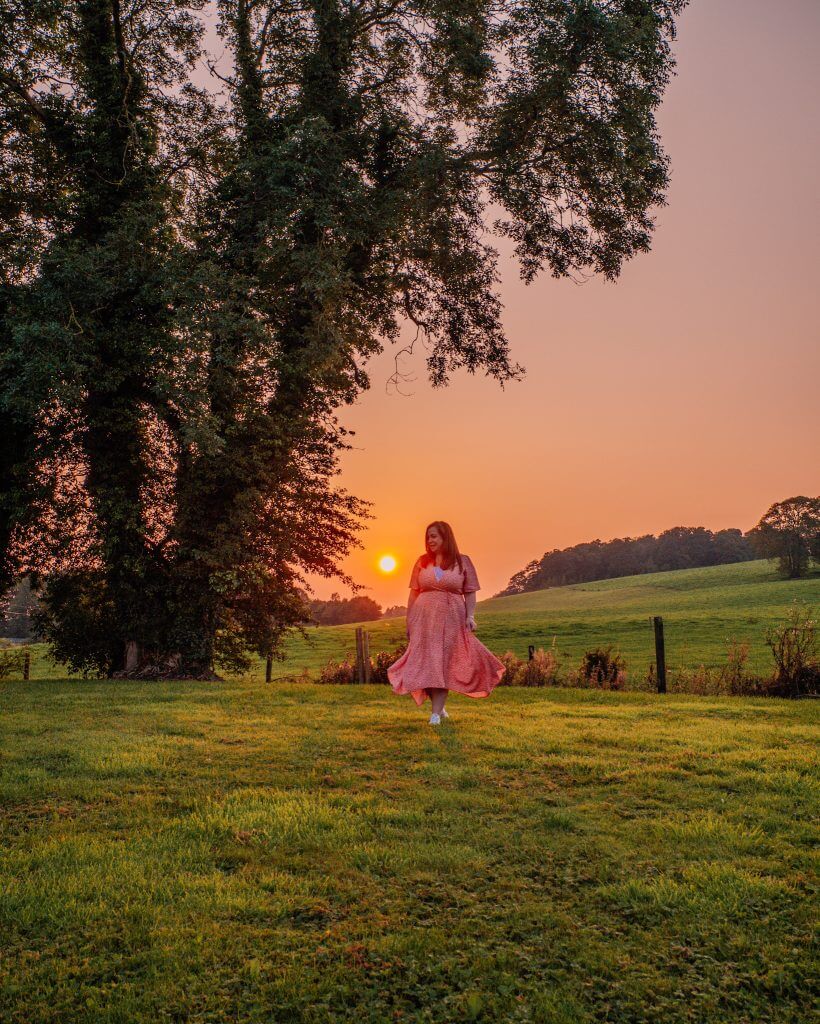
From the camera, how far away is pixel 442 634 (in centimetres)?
1043

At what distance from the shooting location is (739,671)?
16062 mm

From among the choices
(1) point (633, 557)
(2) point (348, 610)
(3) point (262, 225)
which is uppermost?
(3) point (262, 225)

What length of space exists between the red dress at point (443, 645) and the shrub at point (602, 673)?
7.58m

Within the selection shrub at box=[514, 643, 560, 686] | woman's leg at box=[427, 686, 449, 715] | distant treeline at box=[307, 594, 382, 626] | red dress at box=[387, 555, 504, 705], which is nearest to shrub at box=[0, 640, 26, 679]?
shrub at box=[514, 643, 560, 686]

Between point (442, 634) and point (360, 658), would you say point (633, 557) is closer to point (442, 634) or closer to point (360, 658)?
point (360, 658)

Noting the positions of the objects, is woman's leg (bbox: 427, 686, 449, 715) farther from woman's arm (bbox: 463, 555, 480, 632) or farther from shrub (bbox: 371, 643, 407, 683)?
shrub (bbox: 371, 643, 407, 683)

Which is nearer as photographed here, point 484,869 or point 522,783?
point 484,869

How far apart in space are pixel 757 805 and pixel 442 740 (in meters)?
3.86

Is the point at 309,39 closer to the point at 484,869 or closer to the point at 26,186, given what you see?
Result: the point at 26,186

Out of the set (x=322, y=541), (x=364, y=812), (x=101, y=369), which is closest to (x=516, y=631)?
(x=322, y=541)

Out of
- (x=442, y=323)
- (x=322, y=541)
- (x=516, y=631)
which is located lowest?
(x=516, y=631)

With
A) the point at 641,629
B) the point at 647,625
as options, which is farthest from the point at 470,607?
the point at 647,625

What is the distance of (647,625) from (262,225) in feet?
120

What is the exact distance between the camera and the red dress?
10242 millimetres
